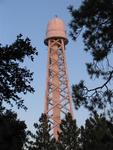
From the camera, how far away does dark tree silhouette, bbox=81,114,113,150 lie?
154 feet

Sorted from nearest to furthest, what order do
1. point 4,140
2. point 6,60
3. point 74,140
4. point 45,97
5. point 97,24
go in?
1. point 97,24
2. point 6,60
3. point 4,140
4. point 74,140
5. point 45,97

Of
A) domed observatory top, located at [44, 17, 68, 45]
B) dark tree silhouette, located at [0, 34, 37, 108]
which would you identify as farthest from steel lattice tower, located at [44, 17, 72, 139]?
dark tree silhouette, located at [0, 34, 37, 108]

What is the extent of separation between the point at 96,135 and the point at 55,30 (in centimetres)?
2087

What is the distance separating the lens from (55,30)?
6550cm

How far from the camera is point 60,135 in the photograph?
49531mm

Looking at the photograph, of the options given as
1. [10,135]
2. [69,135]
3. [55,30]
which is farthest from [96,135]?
[55,30]

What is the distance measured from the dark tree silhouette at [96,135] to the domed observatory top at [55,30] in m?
16.0

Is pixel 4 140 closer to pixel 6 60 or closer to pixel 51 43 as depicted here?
pixel 6 60

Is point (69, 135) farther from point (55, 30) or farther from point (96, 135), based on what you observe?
point (55, 30)

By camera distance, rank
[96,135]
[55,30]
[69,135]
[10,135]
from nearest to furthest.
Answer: [10,135] < [96,135] < [69,135] < [55,30]

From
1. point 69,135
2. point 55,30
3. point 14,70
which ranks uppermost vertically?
point 55,30

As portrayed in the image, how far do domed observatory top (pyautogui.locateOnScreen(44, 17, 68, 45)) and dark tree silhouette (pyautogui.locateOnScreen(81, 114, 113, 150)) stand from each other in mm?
15979

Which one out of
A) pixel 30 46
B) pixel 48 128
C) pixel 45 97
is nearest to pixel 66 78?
pixel 45 97

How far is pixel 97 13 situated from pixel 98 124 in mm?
35189
